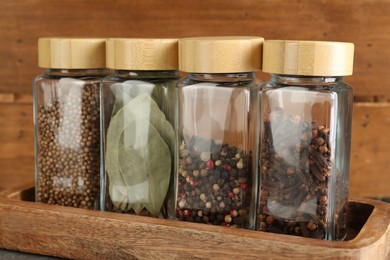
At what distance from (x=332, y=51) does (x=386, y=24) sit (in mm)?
374

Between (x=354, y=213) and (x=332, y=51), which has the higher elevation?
(x=332, y=51)

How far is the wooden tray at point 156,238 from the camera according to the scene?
62 cm

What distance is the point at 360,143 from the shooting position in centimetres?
99

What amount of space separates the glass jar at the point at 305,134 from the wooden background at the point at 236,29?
31cm

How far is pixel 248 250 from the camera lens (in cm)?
63

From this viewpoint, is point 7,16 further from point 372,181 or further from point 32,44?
point 372,181

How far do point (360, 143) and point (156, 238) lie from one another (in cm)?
47

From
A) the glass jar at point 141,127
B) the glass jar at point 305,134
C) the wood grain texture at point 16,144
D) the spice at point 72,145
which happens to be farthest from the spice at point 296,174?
the wood grain texture at point 16,144

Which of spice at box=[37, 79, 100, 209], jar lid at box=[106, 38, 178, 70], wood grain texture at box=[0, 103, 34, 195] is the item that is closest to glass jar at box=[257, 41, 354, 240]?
jar lid at box=[106, 38, 178, 70]

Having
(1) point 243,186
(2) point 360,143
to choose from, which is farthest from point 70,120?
(2) point 360,143

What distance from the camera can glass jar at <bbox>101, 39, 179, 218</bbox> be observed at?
73 cm

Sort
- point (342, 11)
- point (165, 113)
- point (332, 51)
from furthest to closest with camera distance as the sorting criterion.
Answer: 1. point (342, 11)
2. point (165, 113)
3. point (332, 51)

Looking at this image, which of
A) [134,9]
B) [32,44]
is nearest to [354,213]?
[134,9]

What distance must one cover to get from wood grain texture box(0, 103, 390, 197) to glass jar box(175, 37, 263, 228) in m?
0.36
